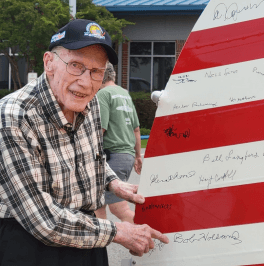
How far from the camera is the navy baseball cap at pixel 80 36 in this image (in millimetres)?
1714

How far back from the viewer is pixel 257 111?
1.67 meters

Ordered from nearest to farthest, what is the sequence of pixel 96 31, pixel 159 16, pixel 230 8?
pixel 230 8 < pixel 96 31 < pixel 159 16

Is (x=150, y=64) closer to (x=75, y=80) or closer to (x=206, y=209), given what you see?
(x=75, y=80)

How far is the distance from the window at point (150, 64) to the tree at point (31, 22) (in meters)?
4.46

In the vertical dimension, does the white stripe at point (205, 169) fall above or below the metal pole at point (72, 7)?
below

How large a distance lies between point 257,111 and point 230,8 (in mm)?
384

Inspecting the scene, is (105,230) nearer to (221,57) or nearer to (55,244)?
(55,244)

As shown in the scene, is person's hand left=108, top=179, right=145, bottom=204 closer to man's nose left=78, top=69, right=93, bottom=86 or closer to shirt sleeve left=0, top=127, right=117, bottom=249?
shirt sleeve left=0, top=127, right=117, bottom=249

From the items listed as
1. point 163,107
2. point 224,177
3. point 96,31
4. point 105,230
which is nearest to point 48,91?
point 96,31
